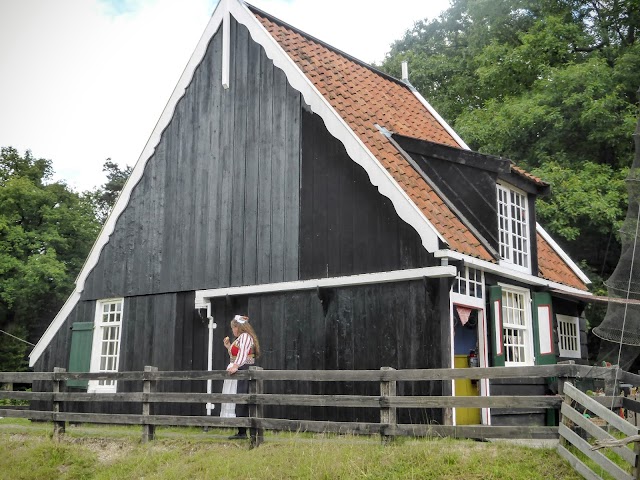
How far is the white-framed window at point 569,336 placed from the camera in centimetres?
1590

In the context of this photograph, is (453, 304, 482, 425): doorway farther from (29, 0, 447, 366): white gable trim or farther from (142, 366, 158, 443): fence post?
(142, 366, 158, 443): fence post

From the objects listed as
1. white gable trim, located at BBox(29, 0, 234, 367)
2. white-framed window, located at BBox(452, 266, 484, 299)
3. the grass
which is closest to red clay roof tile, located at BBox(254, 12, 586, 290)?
white-framed window, located at BBox(452, 266, 484, 299)

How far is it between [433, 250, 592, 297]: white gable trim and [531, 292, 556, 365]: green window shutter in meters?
0.31

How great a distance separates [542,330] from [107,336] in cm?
941

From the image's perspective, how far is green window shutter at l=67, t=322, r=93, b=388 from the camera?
15648 millimetres

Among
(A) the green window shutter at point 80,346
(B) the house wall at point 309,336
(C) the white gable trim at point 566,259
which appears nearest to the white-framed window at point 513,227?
(B) the house wall at point 309,336

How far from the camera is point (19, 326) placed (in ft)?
110

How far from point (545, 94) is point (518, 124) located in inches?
50.3

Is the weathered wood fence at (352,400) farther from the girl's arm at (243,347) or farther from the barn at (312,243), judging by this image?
the barn at (312,243)

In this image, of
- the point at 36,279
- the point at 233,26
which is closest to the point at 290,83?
the point at 233,26

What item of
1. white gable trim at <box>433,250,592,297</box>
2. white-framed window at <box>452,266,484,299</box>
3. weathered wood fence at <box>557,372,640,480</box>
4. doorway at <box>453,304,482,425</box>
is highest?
white gable trim at <box>433,250,592,297</box>

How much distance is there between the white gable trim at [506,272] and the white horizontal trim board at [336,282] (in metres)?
0.21

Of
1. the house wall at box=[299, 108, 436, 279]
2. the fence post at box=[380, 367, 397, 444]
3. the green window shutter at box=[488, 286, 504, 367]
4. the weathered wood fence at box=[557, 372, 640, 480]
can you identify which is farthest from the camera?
the green window shutter at box=[488, 286, 504, 367]

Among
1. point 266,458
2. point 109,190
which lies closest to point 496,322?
point 266,458
